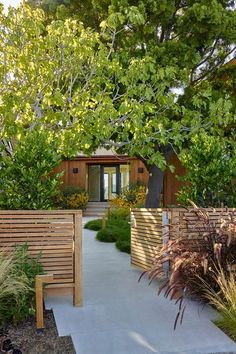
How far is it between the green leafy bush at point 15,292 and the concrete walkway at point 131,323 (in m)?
0.37

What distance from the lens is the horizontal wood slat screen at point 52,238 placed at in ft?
14.1

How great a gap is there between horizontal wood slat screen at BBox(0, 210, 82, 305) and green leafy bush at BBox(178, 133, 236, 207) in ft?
6.72

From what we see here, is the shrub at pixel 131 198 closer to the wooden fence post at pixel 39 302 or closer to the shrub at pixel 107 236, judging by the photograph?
the shrub at pixel 107 236

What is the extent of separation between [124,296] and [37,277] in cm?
150

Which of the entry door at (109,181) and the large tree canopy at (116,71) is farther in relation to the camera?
the entry door at (109,181)

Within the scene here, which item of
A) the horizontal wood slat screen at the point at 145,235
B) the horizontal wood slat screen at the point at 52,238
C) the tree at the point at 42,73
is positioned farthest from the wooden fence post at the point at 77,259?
the tree at the point at 42,73

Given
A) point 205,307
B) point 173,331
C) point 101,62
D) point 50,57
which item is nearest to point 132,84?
point 101,62

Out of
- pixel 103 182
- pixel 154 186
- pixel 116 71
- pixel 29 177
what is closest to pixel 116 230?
pixel 154 186

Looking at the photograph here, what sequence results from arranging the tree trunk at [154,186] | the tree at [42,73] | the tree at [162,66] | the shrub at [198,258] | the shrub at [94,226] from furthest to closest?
the shrub at [94,226], the tree trunk at [154,186], the tree at [162,66], the tree at [42,73], the shrub at [198,258]

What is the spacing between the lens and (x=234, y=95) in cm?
970

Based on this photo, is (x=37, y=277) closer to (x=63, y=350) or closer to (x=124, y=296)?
(x=63, y=350)

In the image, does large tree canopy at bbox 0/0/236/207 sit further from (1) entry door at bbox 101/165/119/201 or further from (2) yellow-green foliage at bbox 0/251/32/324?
(1) entry door at bbox 101/165/119/201

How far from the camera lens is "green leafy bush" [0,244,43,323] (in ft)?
12.2

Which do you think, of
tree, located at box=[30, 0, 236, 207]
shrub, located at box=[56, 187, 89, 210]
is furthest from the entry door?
tree, located at box=[30, 0, 236, 207]
